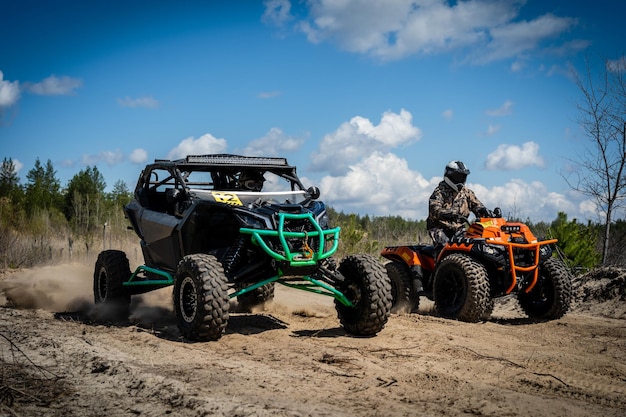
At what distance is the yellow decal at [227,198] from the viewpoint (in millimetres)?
8086

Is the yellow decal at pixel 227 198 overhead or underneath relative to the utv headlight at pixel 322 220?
overhead

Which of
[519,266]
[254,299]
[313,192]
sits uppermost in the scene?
[313,192]

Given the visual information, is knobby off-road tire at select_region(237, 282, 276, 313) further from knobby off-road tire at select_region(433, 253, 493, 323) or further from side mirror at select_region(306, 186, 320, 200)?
knobby off-road tire at select_region(433, 253, 493, 323)

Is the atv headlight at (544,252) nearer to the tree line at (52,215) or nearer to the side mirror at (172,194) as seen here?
the side mirror at (172,194)

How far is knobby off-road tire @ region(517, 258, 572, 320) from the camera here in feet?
31.1

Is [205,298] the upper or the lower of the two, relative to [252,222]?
lower

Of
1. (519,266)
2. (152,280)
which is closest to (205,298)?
(152,280)

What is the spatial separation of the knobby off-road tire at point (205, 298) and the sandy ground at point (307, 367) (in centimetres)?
17

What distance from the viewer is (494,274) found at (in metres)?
9.48

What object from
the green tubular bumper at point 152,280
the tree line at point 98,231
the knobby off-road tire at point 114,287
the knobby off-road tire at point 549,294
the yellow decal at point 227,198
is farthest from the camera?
the tree line at point 98,231

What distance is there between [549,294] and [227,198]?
5085mm

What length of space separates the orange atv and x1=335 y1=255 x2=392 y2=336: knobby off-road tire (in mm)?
1872

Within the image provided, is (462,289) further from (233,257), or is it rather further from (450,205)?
(233,257)

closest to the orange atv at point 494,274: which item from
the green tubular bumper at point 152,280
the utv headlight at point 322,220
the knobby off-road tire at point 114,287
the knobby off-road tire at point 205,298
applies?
the utv headlight at point 322,220
